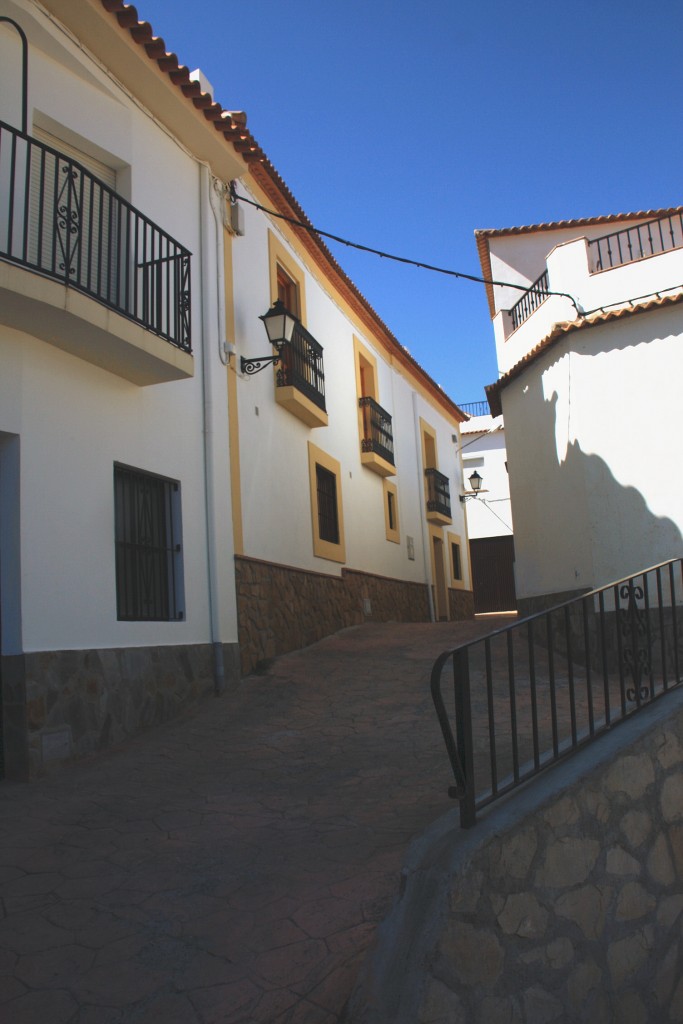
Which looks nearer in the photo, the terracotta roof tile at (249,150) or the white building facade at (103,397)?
the white building facade at (103,397)

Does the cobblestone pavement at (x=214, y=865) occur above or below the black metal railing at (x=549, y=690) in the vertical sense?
below

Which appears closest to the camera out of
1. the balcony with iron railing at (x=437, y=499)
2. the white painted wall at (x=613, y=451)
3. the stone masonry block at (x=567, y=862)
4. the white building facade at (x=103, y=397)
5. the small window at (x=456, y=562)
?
the stone masonry block at (x=567, y=862)

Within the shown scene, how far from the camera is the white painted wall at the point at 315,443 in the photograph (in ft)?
33.1

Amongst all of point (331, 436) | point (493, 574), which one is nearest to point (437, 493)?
point (331, 436)

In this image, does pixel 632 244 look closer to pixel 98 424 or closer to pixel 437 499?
pixel 437 499

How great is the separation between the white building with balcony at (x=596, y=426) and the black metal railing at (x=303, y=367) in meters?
2.52

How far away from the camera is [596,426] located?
9383mm

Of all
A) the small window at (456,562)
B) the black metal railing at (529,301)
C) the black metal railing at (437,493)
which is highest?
the black metal railing at (529,301)

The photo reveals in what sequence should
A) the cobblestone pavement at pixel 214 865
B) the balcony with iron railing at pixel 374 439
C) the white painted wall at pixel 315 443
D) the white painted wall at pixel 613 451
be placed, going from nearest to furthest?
the cobblestone pavement at pixel 214 865 → the white painted wall at pixel 613 451 → the white painted wall at pixel 315 443 → the balcony with iron railing at pixel 374 439

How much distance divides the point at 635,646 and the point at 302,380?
24.7 ft

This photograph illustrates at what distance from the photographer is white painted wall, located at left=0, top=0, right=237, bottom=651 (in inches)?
245

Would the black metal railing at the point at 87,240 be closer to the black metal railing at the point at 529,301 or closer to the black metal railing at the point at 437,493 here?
the black metal railing at the point at 529,301

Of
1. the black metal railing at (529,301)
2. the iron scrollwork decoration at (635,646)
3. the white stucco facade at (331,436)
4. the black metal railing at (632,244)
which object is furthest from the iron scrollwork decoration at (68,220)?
the black metal railing at (632,244)

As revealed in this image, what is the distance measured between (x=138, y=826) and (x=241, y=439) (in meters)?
5.55
